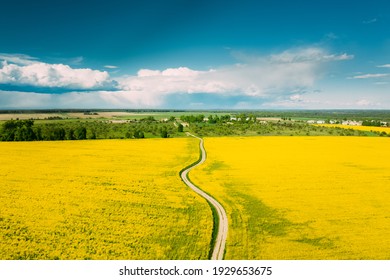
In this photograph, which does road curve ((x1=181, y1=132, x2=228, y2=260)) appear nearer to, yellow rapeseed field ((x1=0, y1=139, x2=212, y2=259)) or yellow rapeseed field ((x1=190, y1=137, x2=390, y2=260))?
yellow rapeseed field ((x1=190, y1=137, x2=390, y2=260))

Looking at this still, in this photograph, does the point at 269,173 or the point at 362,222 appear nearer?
the point at 362,222

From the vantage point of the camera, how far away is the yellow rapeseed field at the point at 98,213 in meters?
16.1

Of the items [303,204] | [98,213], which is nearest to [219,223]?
[303,204]

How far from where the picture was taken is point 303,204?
24.3m

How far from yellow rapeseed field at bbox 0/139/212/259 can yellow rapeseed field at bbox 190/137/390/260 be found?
3.04 m

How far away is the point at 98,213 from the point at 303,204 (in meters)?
16.7

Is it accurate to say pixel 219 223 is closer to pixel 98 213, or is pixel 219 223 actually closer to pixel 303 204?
pixel 303 204

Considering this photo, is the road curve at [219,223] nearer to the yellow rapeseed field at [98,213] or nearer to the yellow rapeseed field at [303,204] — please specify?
the yellow rapeseed field at [303,204]

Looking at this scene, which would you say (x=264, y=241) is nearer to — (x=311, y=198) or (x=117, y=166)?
(x=311, y=198)

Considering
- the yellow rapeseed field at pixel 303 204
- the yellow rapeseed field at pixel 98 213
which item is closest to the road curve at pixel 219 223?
the yellow rapeseed field at pixel 303 204

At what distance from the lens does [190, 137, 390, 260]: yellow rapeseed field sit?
17.0 meters

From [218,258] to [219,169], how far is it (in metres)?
23.1

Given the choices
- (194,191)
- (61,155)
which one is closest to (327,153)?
(194,191)
